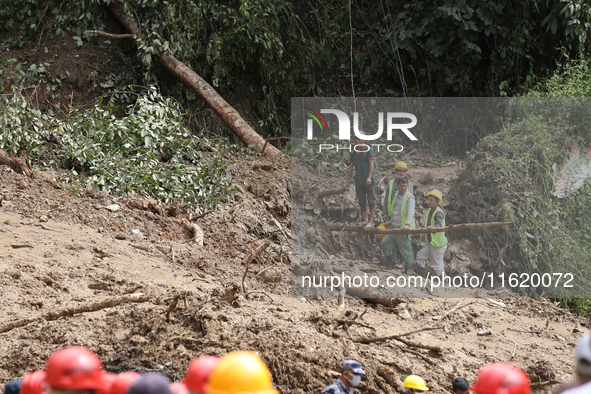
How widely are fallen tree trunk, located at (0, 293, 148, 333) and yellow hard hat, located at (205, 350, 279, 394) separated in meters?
2.87

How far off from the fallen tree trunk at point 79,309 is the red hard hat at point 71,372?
260 centimetres

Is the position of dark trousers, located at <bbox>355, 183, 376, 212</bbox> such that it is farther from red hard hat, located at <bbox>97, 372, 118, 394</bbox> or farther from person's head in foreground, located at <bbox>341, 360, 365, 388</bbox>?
red hard hat, located at <bbox>97, 372, 118, 394</bbox>

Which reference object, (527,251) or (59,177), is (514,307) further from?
(59,177)

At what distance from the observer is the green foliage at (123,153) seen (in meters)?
6.58

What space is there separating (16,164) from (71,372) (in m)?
5.63

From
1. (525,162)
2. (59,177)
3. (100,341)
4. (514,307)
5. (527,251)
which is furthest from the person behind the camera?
(525,162)

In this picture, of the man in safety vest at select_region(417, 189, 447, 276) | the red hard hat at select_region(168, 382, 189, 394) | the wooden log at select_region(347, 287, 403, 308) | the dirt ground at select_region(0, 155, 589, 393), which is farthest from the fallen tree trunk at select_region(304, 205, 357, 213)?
the red hard hat at select_region(168, 382, 189, 394)

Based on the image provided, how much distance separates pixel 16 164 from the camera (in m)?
6.09

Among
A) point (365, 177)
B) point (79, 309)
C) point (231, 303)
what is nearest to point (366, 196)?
point (365, 177)

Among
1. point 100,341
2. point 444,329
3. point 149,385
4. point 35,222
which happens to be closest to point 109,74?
point 35,222

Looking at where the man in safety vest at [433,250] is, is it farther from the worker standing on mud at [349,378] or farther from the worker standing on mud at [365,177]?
the worker standing on mud at [349,378]

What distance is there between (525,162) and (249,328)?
19.1 ft

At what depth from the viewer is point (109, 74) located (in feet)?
30.2

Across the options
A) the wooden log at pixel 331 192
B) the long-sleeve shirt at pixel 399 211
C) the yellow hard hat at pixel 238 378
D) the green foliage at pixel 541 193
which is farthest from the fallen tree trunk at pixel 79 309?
the green foliage at pixel 541 193
